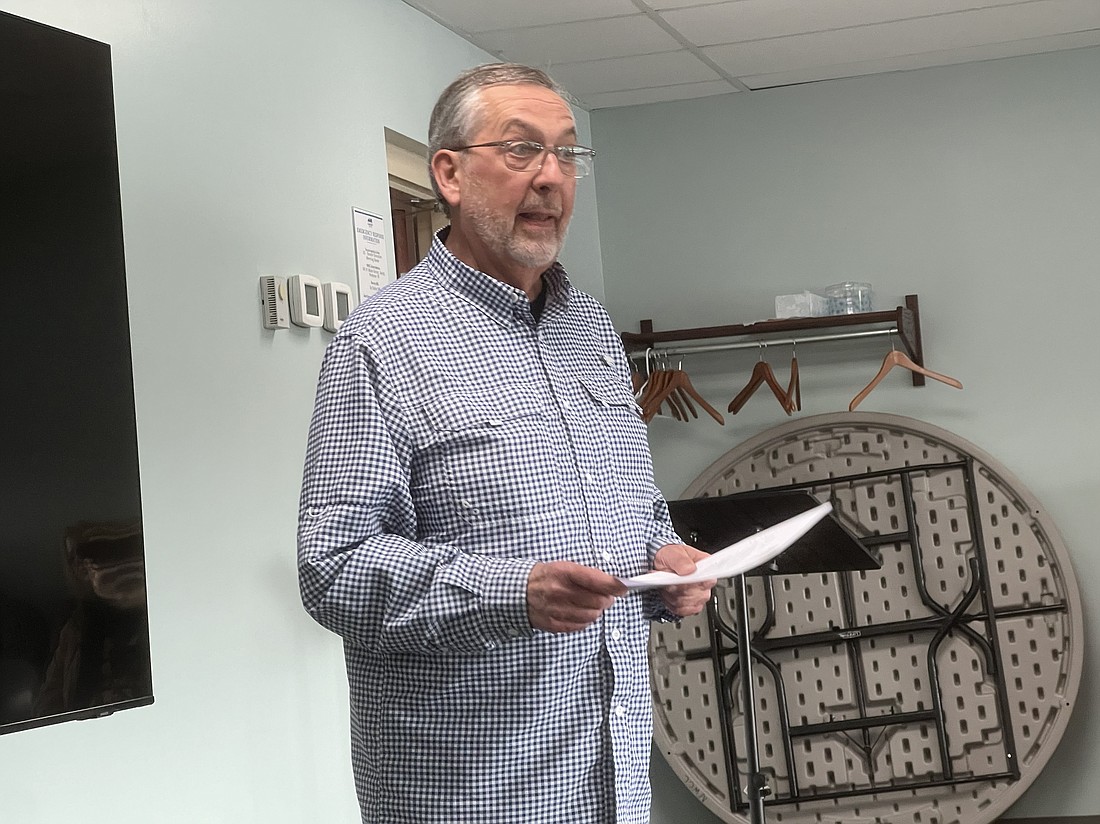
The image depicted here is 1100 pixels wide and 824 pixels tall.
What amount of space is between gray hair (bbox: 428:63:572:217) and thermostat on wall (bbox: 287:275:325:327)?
104 centimetres

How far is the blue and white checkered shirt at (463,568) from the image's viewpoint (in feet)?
4.30

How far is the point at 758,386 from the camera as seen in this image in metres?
4.20

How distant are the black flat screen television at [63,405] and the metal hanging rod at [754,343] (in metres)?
2.81

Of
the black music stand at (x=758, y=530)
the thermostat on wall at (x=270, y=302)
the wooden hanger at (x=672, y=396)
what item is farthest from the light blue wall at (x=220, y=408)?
the wooden hanger at (x=672, y=396)

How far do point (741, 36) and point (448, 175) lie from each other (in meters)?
2.38

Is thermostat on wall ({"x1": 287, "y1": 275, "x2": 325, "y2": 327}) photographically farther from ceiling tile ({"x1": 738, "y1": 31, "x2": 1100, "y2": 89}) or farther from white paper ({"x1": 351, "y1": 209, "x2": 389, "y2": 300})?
ceiling tile ({"x1": 738, "y1": 31, "x2": 1100, "y2": 89})

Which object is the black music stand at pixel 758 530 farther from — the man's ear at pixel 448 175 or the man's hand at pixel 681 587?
the man's ear at pixel 448 175

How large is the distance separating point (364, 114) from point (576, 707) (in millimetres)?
1976

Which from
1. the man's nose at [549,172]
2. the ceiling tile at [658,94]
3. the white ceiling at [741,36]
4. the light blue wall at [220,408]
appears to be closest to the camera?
Answer: the man's nose at [549,172]

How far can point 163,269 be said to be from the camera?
222 centimetres

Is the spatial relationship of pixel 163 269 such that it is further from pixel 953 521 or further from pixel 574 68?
pixel 953 521

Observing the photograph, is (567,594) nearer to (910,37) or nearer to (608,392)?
(608,392)

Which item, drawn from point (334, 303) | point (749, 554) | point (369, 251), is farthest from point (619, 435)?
point (369, 251)

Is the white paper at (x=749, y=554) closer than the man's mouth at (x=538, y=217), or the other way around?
the white paper at (x=749, y=554)
